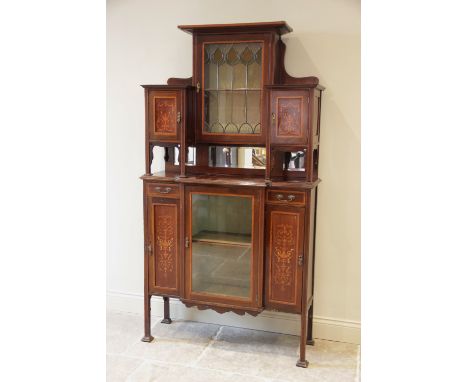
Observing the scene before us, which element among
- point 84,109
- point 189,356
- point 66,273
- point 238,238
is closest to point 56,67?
point 84,109

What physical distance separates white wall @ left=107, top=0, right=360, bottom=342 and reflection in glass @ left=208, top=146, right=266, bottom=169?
0.41 meters

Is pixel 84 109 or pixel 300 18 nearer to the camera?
pixel 84 109

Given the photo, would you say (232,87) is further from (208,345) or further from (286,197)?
(208,345)

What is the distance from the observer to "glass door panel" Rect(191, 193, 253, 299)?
315 cm

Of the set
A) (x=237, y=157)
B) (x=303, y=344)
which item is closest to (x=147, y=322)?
(x=303, y=344)

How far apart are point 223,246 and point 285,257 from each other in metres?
0.41

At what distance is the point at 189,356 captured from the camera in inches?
126

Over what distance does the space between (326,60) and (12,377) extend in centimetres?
312

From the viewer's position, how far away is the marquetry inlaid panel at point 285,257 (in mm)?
3023

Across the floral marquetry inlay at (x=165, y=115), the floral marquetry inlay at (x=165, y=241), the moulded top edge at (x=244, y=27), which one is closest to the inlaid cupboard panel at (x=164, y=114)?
the floral marquetry inlay at (x=165, y=115)

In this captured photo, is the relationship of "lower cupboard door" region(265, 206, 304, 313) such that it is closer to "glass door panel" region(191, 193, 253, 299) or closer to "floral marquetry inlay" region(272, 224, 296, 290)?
"floral marquetry inlay" region(272, 224, 296, 290)

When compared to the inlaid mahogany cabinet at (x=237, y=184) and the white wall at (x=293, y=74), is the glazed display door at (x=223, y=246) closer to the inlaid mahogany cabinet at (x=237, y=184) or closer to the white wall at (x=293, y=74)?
the inlaid mahogany cabinet at (x=237, y=184)

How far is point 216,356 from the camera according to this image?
10.5ft
